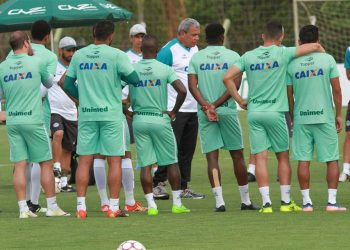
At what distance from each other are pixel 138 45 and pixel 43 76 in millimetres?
3703

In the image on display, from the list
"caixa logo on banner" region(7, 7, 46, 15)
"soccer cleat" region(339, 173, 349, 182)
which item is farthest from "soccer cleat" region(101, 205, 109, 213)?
"caixa logo on banner" region(7, 7, 46, 15)

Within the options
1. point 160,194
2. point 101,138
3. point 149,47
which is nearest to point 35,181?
point 101,138

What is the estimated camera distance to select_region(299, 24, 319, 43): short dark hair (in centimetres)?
1523

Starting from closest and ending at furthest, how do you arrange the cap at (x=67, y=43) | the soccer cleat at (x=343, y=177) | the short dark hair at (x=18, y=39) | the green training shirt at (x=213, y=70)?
the short dark hair at (x=18, y=39) < the green training shirt at (x=213, y=70) < the cap at (x=67, y=43) < the soccer cleat at (x=343, y=177)

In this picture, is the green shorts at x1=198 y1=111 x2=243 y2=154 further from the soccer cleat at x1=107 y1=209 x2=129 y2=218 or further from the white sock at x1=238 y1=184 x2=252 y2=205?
the soccer cleat at x1=107 y1=209 x2=129 y2=218

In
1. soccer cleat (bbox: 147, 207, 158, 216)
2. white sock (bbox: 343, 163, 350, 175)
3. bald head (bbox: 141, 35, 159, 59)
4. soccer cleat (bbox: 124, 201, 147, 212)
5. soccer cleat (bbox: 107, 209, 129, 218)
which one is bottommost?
white sock (bbox: 343, 163, 350, 175)

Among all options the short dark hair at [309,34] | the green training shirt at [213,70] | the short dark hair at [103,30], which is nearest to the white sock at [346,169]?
the green training shirt at [213,70]

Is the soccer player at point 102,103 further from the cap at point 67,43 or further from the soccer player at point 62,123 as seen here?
the soccer player at point 62,123

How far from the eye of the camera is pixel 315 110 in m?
15.2

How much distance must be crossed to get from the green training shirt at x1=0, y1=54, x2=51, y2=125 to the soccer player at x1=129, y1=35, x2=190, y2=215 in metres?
1.11

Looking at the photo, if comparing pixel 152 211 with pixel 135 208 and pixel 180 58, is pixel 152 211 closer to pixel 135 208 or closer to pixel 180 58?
pixel 135 208

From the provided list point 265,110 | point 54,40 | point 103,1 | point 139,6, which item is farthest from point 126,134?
point 139,6

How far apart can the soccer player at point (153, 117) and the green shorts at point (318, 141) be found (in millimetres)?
1428

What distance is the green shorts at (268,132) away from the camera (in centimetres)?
1536
